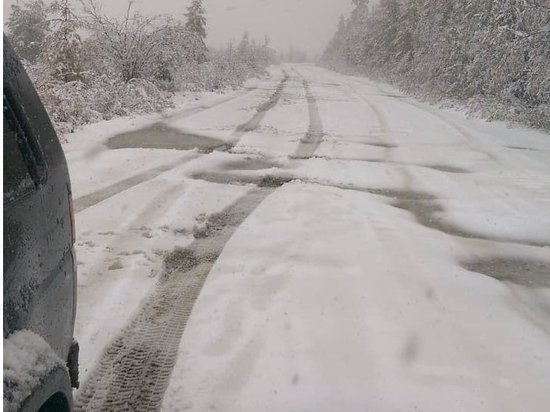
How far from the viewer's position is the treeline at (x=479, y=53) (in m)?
14.2

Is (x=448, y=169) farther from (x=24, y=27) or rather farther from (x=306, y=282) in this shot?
(x=24, y=27)

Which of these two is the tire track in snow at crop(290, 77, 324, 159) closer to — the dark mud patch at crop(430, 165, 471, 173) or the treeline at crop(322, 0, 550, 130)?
the dark mud patch at crop(430, 165, 471, 173)

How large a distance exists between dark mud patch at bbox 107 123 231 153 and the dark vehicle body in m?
7.35

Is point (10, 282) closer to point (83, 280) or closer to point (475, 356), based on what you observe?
point (83, 280)

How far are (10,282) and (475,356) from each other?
3.07 meters

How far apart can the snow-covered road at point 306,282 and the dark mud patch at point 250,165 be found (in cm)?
7

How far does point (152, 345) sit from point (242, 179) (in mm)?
4527

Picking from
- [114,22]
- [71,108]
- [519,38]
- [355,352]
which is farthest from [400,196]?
[114,22]

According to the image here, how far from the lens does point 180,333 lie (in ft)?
11.6

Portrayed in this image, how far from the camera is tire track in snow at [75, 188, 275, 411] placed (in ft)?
9.41

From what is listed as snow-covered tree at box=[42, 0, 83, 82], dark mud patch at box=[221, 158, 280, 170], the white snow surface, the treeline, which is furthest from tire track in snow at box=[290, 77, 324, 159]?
the white snow surface

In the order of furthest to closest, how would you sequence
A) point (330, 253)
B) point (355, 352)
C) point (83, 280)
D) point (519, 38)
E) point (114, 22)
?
1. point (114, 22)
2. point (519, 38)
3. point (330, 253)
4. point (83, 280)
5. point (355, 352)

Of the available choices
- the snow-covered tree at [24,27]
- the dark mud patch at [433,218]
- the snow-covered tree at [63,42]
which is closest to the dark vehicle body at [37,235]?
the dark mud patch at [433,218]

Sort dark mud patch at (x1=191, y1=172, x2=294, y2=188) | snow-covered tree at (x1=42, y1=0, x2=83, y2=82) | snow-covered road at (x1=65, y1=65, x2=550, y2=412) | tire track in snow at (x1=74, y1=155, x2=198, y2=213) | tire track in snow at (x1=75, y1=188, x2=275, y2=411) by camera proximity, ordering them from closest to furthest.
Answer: tire track in snow at (x1=75, y1=188, x2=275, y2=411) < snow-covered road at (x1=65, y1=65, x2=550, y2=412) < tire track in snow at (x1=74, y1=155, x2=198, y2=213) < dark mud patch at (x1=191, y1=172, x2=294, y2=188) < snow-covered tree at (x1=42, y1=0, x2=83, y2=82)
